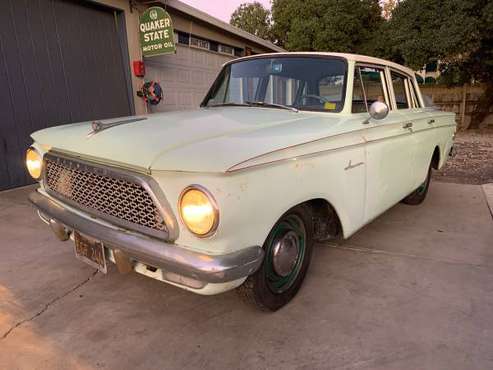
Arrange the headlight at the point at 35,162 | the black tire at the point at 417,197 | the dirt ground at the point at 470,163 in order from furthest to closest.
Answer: the dirt ground at the point at 470,163 → the black tire at the point at 417,197 → the headlight at the point at 35,162

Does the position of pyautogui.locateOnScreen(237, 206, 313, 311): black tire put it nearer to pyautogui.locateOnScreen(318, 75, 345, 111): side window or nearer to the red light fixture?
pyautogui.locateOnScreen(318, 75, 345, 111): side window

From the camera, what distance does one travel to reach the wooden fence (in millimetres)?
13875

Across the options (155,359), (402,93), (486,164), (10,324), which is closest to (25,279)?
(10,324)

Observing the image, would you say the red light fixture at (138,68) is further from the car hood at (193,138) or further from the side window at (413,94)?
the side window at (413,94)

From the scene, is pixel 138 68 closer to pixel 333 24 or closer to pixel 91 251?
pixel 91 251

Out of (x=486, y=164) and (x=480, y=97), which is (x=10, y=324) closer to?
(x=486, y=164)

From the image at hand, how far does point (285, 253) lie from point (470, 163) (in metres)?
6.79

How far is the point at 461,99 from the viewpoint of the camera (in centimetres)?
1403

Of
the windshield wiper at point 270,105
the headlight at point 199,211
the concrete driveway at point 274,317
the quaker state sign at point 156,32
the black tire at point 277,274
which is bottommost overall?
the concrete driveway at point 274,317

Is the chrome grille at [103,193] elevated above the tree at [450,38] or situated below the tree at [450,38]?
below

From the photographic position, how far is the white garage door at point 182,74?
8.13 m

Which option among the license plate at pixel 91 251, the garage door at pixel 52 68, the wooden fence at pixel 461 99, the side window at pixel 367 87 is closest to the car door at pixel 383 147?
the side window at pixel 367 87

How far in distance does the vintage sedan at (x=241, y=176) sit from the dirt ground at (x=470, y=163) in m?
3.48

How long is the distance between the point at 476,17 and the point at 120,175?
41.2 ft
